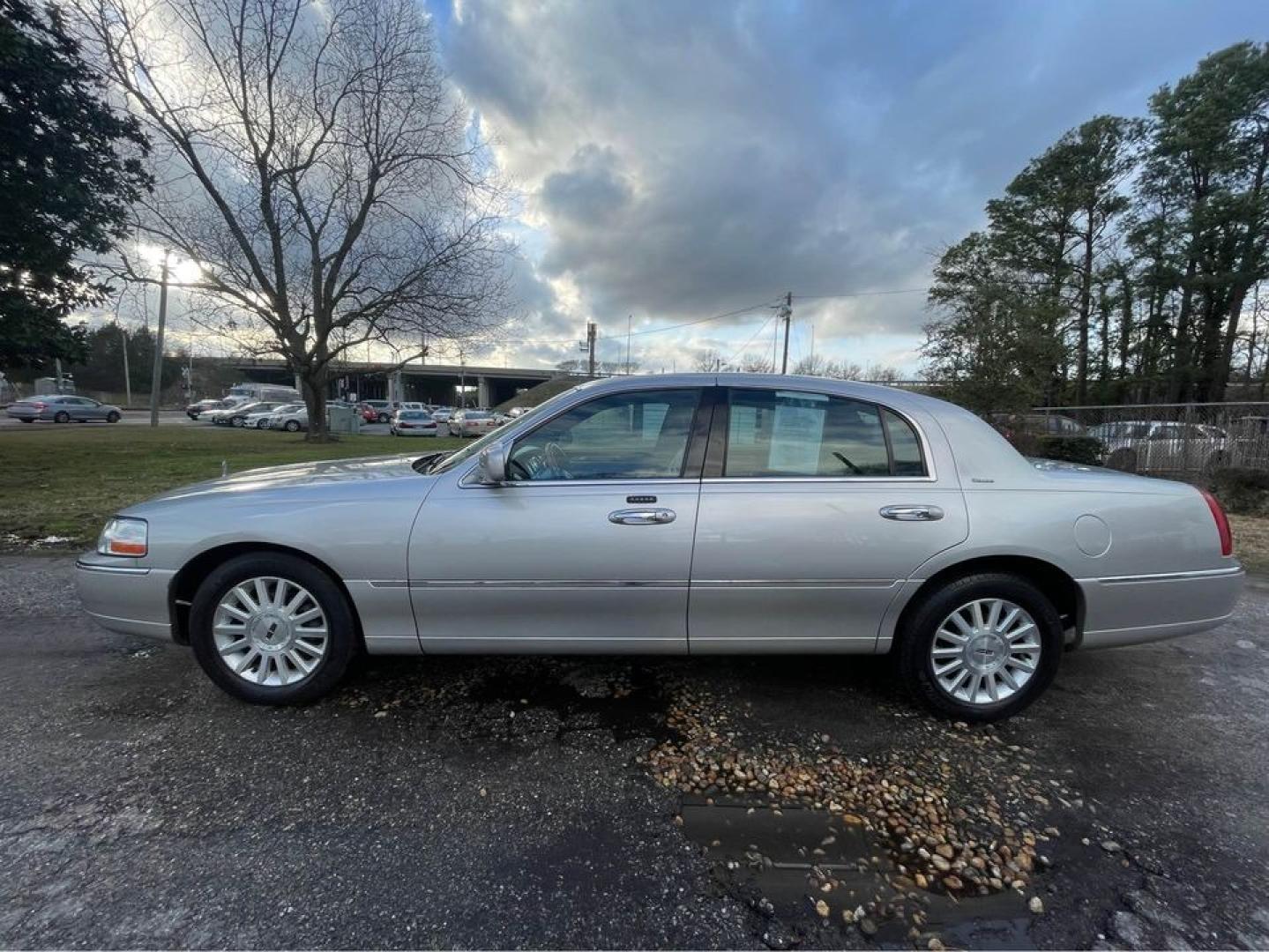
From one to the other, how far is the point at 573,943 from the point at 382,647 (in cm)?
163

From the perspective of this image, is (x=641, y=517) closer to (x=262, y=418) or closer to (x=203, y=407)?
(x=262, y=418)

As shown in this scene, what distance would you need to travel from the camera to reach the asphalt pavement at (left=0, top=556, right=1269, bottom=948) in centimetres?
172

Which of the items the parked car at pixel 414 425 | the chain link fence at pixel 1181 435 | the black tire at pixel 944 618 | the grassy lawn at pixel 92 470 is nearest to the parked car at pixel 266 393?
the parked car at pixel 414 425

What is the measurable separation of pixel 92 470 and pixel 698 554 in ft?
46.2

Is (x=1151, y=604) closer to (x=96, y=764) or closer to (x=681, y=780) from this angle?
(x=681, y=780)

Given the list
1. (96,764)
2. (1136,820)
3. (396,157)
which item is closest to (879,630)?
(1136,820)

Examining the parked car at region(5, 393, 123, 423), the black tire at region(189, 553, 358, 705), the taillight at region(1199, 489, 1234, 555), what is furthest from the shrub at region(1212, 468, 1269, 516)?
the parked car at region(5, 393, 123, 423)

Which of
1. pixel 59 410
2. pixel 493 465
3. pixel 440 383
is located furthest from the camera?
pixel 440 383

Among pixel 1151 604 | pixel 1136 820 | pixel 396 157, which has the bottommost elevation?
Answer: pixel 1136 820

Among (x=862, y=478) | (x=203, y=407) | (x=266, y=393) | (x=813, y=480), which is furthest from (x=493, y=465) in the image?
(x=266, y=393)

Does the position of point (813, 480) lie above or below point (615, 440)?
below

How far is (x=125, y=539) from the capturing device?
2814mm

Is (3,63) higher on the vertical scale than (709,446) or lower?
higher

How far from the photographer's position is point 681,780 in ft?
7.80
